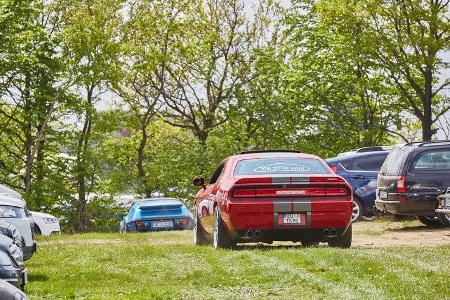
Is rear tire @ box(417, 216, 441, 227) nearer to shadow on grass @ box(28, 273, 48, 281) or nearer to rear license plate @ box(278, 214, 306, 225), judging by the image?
rear license plate @ box(278, 214, 306, 225)

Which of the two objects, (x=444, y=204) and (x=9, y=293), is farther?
(x=444, y=204)

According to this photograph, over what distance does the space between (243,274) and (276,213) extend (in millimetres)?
3224

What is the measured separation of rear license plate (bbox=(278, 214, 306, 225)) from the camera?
15.2 metres

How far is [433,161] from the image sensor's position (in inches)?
859

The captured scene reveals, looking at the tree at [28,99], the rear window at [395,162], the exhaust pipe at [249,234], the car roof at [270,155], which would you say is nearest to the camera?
the exhaust pipe at [249,234]

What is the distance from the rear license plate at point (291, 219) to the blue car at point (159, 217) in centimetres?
1317

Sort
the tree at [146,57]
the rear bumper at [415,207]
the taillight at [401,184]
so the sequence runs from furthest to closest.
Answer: the tree at [146,57] < the taillight at [401,184] < the rear bumper at [415,207]

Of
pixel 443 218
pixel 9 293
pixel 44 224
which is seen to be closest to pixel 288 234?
pixel 443 218

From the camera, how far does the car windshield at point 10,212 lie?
→ 12914mm

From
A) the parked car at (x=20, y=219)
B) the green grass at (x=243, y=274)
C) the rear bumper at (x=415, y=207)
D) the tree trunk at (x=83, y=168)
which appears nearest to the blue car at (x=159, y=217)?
the rear bumper at (x=415, y=207)

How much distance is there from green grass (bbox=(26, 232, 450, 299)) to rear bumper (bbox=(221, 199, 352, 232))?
621mm

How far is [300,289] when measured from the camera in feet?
35.3

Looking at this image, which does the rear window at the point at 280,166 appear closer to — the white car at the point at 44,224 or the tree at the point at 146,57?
the white car at the point at 44,224

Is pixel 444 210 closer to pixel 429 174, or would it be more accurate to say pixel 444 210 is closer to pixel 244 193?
pixel 429 174
